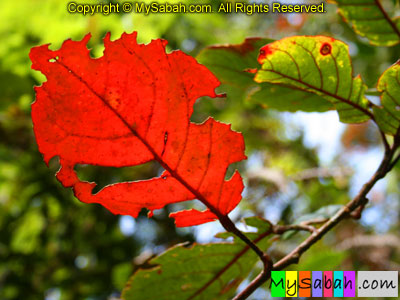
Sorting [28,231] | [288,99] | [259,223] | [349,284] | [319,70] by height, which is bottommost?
[28,231]

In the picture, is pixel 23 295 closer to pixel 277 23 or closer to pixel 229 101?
pixel 229 101

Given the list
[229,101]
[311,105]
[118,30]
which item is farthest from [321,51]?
[229,101]

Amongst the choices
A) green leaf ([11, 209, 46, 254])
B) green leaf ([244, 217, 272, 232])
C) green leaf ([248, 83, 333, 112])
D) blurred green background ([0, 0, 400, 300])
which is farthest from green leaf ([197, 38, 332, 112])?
green leaf ([11, 209, 46, 254])

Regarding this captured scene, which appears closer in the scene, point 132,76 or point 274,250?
point 132,76

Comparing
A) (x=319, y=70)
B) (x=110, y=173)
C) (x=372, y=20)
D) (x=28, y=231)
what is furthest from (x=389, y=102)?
(x=28, y=231)

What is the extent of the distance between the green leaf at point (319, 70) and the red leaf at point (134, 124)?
0.16m

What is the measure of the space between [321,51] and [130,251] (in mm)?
1549

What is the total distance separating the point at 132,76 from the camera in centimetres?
52

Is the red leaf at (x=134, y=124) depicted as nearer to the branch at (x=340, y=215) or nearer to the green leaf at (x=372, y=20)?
the branch at (x=340, y=215)

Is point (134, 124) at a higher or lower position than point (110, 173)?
higher

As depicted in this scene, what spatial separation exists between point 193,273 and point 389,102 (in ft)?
1.50

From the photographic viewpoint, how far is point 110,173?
6.63 feet

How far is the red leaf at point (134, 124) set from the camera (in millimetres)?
509

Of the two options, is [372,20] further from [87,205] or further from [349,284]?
[87,205]
